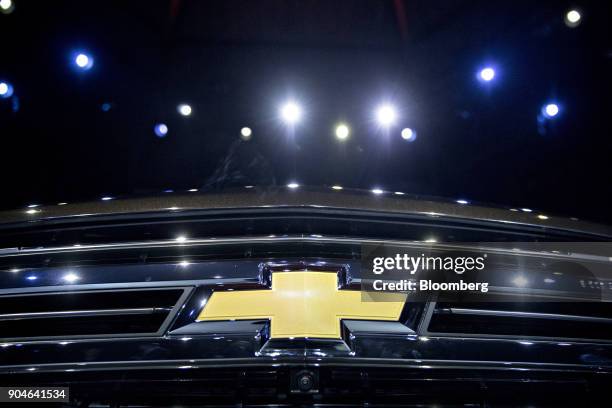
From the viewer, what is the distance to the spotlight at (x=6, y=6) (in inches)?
181

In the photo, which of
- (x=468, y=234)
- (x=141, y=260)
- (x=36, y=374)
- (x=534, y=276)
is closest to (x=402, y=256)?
(x=468, y=234)

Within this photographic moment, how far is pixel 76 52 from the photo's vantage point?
15.9 feet

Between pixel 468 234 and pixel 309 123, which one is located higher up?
pixel 309 123

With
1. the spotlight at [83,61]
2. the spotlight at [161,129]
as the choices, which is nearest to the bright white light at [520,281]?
the spotlight at [161,129]

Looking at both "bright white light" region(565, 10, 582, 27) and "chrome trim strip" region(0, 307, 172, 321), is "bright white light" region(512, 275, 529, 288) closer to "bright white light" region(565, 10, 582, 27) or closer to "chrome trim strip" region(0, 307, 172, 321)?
"chrome trim strip" region(0, 307, 172, 321)

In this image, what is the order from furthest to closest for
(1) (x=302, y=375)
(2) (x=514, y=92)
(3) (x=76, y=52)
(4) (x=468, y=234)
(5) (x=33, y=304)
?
1. (2) (x=514, y=92)
2. (3) (x=76, y=52)
3. (4) (x=468, y=234)
4. (5) (x=33, y=304)
5. (1) (x=302, y=375)

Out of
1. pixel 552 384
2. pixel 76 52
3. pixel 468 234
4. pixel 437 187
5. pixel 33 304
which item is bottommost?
pixel 552 384

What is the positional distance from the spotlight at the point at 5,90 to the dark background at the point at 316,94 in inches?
2.9

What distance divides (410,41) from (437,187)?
70.6 inches

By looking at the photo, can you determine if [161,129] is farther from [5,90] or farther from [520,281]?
[520,281]

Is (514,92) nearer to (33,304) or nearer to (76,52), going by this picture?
(76,52)

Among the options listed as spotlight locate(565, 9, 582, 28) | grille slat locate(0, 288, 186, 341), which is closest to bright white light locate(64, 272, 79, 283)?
grille slat locate(0, 288, 186, 341)

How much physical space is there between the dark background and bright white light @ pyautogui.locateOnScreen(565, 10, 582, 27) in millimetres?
56

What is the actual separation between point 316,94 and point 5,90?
3.36m
